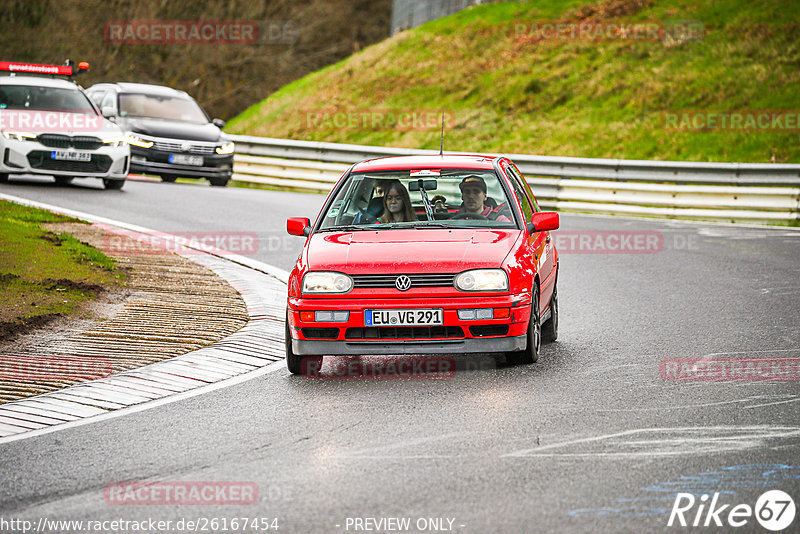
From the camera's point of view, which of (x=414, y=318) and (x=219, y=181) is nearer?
(x=414, y=318)

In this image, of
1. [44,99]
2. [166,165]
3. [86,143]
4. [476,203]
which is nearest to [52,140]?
[86,143]

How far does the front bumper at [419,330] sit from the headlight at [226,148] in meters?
17.0

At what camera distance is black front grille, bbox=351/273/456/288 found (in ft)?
27.3

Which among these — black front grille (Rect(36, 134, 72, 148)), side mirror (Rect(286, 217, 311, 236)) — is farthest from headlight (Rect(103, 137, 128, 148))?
side mirror (Rect(286, 217, 311, 236))

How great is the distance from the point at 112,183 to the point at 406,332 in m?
15.4

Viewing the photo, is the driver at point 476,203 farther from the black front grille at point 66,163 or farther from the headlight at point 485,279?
the black front grille at point 66,163

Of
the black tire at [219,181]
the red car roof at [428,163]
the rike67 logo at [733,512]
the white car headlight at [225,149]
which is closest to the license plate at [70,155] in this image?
the white car headlight at [225,149]

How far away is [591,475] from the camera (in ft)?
19.4

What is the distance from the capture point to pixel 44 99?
73.1 ft

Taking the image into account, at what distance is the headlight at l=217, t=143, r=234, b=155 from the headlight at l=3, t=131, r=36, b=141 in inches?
198

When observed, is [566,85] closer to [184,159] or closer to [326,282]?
[184,159]

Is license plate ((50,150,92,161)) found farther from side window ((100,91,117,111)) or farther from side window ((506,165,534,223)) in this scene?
side window ((506,165,534,223))

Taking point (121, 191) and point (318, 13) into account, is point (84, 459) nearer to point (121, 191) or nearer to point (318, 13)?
point (121, 191)

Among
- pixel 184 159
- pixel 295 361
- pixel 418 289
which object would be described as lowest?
pixel 295 361
